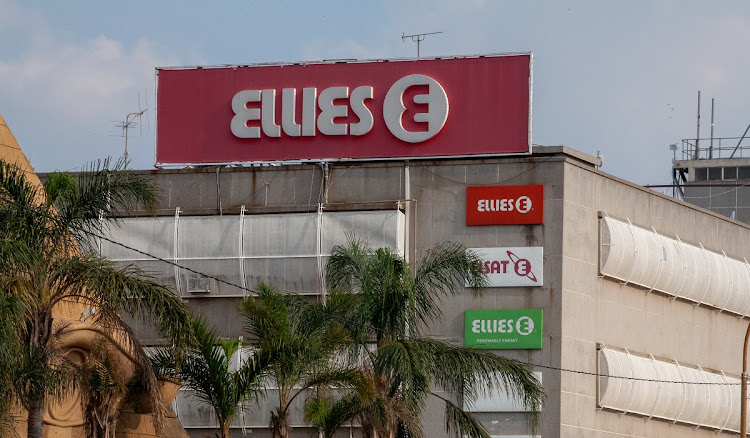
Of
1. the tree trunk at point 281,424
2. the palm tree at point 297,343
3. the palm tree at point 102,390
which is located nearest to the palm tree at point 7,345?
the palm tree at point 102,390

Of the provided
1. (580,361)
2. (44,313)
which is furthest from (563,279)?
(44,313)

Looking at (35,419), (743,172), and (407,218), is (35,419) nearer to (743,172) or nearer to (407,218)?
(407,218)

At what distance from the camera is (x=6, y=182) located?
25812 mm

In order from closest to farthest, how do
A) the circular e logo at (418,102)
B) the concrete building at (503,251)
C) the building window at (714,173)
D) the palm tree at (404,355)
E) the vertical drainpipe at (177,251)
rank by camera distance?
the palm tree at (404,355) → the concrete building at (503,251) → the circular e logo at (418,102) → the vertical drainpipe at (177,251) → the building window at (714,173)

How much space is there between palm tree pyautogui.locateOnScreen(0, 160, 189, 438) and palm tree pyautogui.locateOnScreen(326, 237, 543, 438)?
495cm

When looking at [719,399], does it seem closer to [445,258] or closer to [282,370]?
[445,258]

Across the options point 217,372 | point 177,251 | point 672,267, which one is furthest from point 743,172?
point 217,372

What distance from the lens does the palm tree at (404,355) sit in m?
29.5

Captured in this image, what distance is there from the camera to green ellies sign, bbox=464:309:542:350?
133ft

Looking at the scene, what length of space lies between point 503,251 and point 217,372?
43.6 ft

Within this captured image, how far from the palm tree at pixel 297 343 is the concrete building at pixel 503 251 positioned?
9778 mm

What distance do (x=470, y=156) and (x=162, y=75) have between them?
32.6 feet

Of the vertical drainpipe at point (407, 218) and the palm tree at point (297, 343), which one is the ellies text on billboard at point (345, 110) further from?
the palm tree at point (297, 343)

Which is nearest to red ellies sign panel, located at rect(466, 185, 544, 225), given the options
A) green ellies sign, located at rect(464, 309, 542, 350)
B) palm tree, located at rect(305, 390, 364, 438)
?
green ellies sign, located at rect(464, 309, 542, 350)
